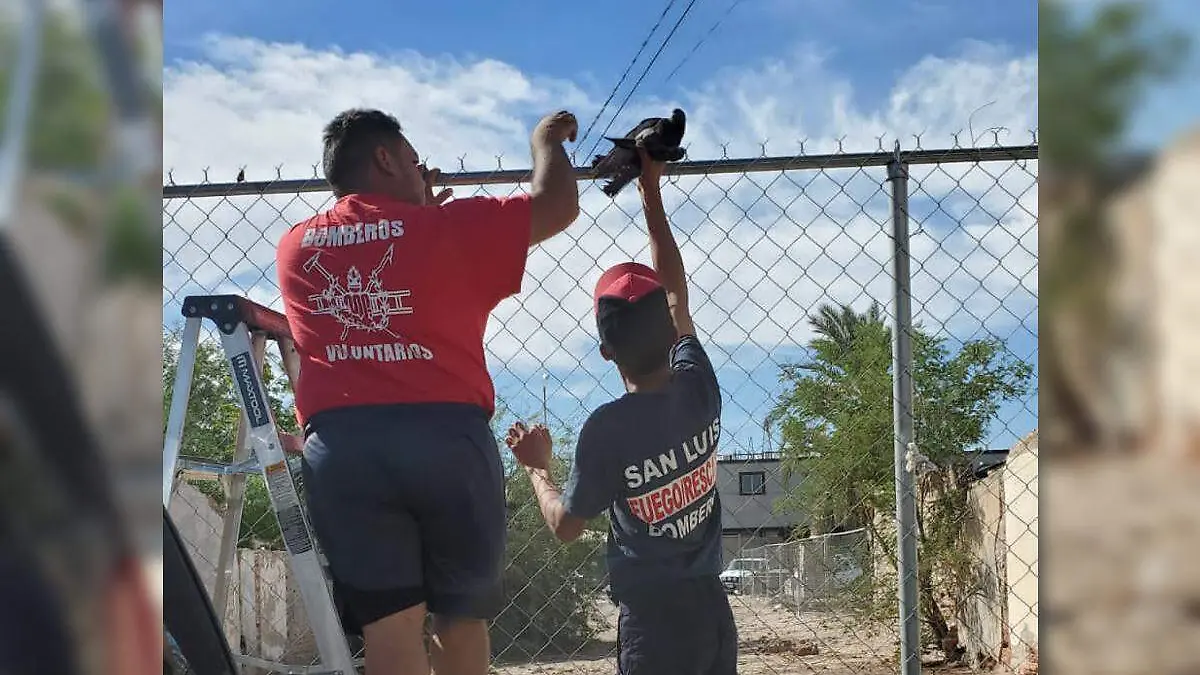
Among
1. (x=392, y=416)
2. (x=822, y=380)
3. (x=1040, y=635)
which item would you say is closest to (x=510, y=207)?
(x=392, y=416)

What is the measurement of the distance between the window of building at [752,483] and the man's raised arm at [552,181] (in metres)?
1.91

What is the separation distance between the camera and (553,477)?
275cm

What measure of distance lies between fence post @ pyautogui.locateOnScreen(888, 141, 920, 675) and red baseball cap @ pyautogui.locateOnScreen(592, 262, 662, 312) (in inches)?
27.4

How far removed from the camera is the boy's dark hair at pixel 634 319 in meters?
2.65

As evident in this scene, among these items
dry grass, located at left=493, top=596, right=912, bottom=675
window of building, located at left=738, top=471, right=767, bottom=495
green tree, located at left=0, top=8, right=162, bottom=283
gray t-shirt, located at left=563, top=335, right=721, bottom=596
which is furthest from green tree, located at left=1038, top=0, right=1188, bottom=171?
dry grass, located at left=493, top=596, right=912, bottom=675

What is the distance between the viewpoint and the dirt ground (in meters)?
4.49

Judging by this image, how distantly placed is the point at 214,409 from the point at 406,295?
1727 mm

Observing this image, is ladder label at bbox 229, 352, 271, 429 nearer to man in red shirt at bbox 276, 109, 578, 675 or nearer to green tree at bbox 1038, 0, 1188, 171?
man in red shirt at bbox 276, 109, 578, 675

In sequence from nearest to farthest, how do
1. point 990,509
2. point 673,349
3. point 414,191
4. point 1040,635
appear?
1. point 1040,635
2. point 414,191
3. point 673,349
4. point 990,509

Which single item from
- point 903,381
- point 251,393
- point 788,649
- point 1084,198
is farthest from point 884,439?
point 1084,198

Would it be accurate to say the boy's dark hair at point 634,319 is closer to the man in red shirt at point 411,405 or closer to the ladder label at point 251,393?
the man in red shirt at point 411,405

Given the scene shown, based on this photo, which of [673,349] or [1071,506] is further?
[673,349]

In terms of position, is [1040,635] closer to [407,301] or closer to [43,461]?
[43,461]

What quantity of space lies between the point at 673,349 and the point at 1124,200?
2025 millimetres
